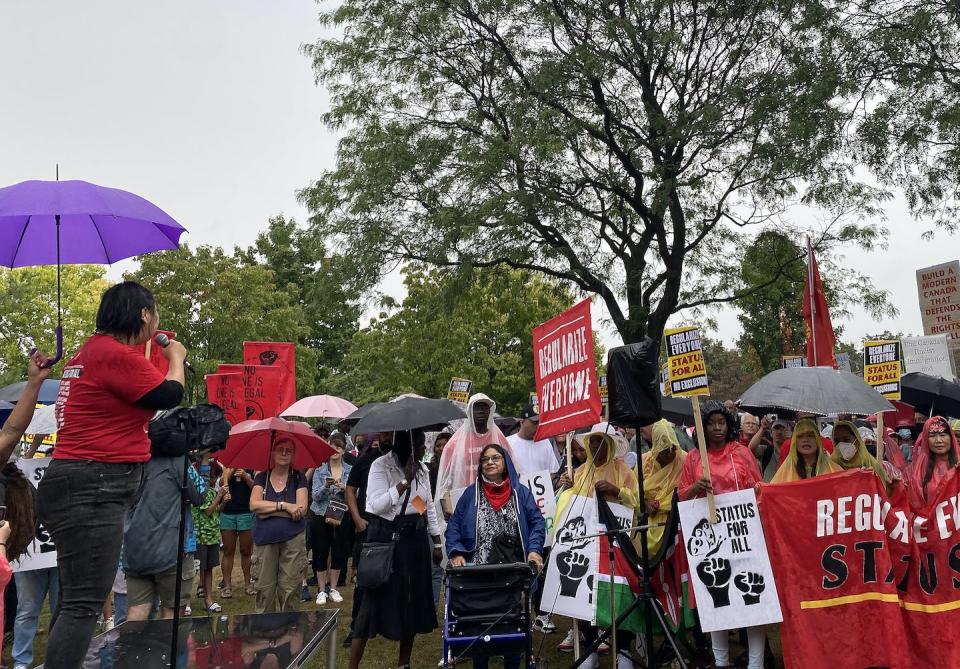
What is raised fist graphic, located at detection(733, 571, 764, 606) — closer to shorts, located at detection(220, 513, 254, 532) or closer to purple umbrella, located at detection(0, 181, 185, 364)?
purple umbrella, located at detection(0, 181, 185, 364)

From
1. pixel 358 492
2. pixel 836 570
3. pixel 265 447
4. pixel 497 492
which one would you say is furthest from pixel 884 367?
pixel 265 447

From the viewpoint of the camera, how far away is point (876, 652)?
5734mm

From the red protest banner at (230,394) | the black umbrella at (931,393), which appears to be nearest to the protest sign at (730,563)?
the black umbrella at (931,393)

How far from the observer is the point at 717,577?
239 inches

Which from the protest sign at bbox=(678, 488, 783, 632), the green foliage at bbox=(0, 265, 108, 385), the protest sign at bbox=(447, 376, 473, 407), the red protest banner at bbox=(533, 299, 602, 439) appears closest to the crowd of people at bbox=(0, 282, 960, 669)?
the protest sign at bbox=(678, 488, 783, 632)

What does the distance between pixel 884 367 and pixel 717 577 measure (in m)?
4.32

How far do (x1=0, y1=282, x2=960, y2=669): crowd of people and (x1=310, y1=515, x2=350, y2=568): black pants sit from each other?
6.39 feet

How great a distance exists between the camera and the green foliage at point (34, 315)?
40.8 meters

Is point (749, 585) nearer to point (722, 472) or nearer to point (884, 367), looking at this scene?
point (722, 472)

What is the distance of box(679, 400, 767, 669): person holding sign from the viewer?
609cm

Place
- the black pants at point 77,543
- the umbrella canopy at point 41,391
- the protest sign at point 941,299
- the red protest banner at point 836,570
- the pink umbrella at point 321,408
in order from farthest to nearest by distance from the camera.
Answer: the pink umbrella at point 321,408 < the protest sign at point 941,299 < the umbrella canopy at point 41,391 < the red protest banner at point 836,570 < the black pants at point 77,543

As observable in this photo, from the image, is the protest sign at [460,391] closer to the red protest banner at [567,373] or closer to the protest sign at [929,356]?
the protest sign at [929,356]

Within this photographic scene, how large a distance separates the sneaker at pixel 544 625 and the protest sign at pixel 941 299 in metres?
7.09

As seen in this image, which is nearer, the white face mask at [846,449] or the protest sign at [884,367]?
the white face mask at [846,449]
